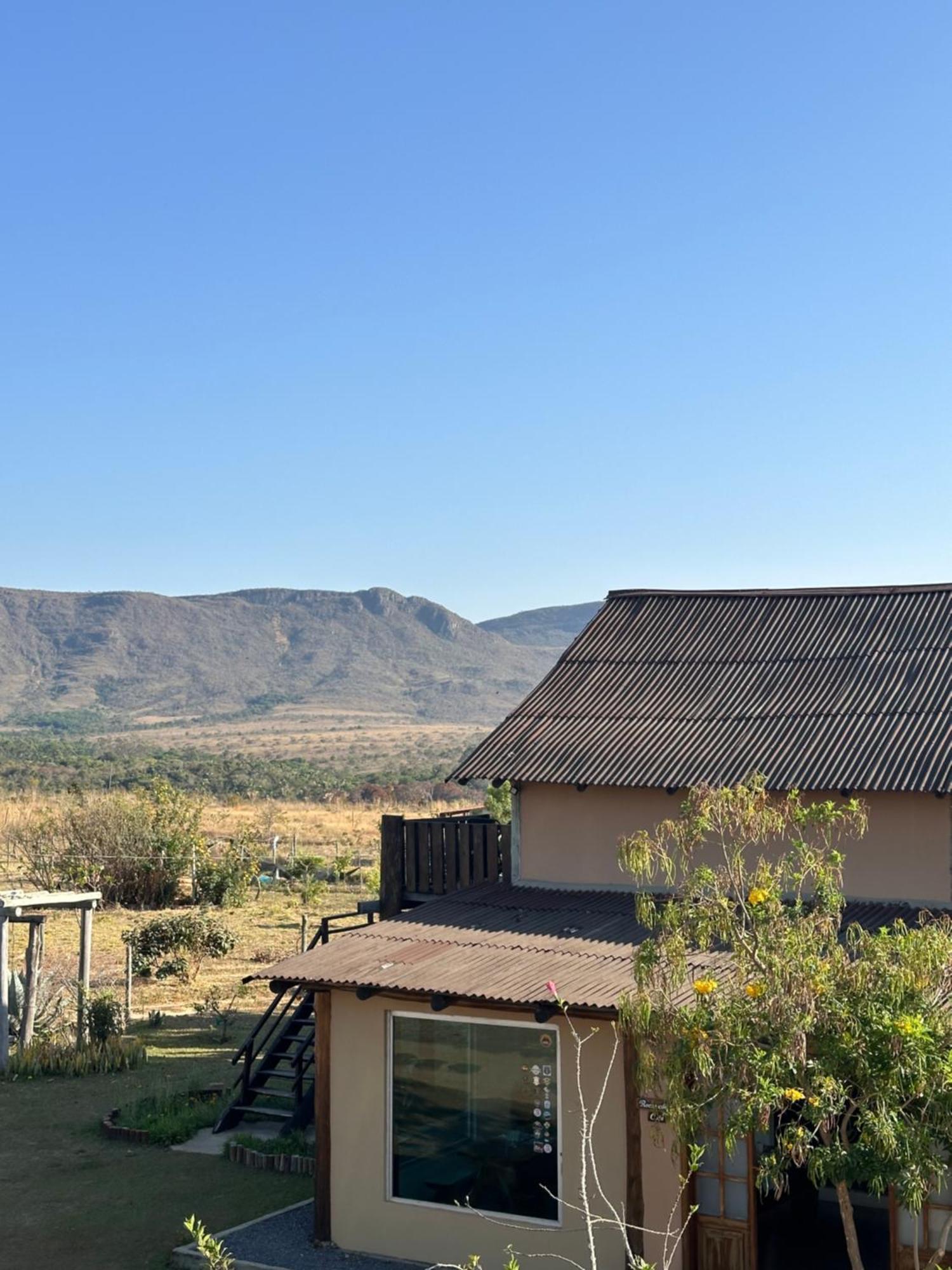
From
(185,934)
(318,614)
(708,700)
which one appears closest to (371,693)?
(318,614)

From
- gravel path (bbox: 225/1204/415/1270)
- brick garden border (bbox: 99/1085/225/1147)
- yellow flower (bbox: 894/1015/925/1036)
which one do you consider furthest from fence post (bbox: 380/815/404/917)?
yellow flower (bbox: 894/1015/925/1036)

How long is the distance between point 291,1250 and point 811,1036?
613 cm

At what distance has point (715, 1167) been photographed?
434 inches

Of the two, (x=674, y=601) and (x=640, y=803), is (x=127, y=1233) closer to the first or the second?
(x=640, y=803)

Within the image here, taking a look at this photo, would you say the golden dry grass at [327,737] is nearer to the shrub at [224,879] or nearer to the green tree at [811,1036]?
the shrub at [224,879]

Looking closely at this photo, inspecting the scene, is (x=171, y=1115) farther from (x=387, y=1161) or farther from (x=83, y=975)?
(x=387, y=1161)

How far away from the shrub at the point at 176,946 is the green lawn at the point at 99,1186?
6778 millimetres

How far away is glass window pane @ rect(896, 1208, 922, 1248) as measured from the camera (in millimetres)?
10398

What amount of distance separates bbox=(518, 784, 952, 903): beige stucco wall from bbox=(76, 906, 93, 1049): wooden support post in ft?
24.7

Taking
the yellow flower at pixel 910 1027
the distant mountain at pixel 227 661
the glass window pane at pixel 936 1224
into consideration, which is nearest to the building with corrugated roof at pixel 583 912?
the glass window pane at pixel 936 1224

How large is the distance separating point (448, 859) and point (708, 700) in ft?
11.1

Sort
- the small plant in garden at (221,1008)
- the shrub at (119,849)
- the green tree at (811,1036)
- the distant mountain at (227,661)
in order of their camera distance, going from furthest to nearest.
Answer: the distant mountain at (227,661) → the shrub at (119,849) → the small plant in garden at (221,1008) → the green tree at (811,1036)

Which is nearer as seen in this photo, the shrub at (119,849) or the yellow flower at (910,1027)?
the yellow flower at (910,1027)

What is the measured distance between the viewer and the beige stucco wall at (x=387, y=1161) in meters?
11.1
